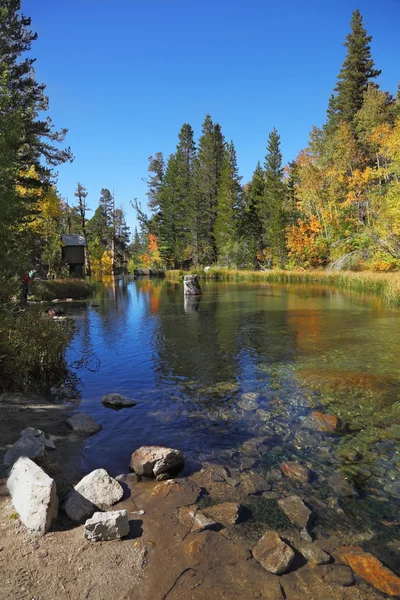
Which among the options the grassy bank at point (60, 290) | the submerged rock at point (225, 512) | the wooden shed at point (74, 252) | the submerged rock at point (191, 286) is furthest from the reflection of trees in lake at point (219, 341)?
the wooden shed at point (74, 252)

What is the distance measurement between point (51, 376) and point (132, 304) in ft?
59.6

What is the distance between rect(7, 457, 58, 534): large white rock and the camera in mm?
3594

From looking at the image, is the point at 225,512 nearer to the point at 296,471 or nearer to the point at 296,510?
the point at 296,510

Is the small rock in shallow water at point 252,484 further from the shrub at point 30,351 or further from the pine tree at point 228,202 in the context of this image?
the pine tree at point 228,202

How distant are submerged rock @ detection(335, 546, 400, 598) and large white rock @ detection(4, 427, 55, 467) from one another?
12.4 feet

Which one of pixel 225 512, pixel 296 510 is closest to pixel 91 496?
pixel 225 512

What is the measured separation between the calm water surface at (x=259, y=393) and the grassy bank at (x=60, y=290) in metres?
10.5

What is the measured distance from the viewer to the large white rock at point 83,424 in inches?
249

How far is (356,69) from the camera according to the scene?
47.4 metres

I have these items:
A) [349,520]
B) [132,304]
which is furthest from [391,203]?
[349,520]

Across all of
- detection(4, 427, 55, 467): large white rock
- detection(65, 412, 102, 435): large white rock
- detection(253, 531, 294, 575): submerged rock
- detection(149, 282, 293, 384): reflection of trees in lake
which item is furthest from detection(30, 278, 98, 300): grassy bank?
detection(253, 531, 294, 575): submerged rock

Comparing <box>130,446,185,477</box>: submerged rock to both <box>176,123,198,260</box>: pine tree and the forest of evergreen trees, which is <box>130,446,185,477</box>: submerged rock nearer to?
the forest of evergreen trees

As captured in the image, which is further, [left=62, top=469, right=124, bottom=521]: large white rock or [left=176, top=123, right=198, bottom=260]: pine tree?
[left=176, top=123, right=198, bottom=260]: pine tree

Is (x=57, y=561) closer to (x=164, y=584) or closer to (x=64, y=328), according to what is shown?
(x=164, y=584)
